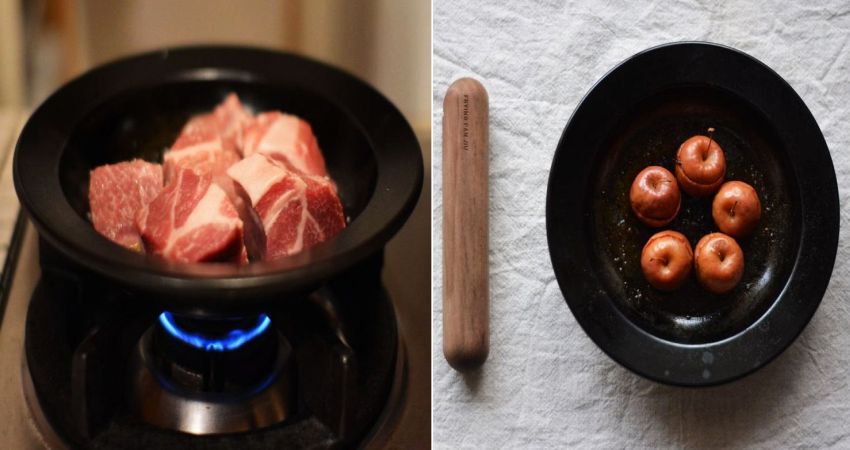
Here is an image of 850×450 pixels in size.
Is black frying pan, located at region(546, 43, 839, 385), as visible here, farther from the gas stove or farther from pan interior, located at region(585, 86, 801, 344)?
the gas stove

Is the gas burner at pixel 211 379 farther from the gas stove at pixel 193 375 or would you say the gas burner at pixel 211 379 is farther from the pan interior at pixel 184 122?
the pan interior at pixel 184 122

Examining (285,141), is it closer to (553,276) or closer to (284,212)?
(284,212)

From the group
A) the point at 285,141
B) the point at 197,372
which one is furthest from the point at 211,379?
the point at 285,141

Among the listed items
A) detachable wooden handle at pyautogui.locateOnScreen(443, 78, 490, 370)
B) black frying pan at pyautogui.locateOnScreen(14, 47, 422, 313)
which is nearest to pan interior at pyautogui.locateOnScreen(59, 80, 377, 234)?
black frying pan at pyautogui.locateOnScreen(14, 47, 422, 313)

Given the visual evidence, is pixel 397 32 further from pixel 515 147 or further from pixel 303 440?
pixel 303 440

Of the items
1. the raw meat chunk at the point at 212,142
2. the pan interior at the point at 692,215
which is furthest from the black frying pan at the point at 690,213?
the raw meat chunk at the point at 212,142

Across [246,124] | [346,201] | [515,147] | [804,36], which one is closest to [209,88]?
[246,124]
